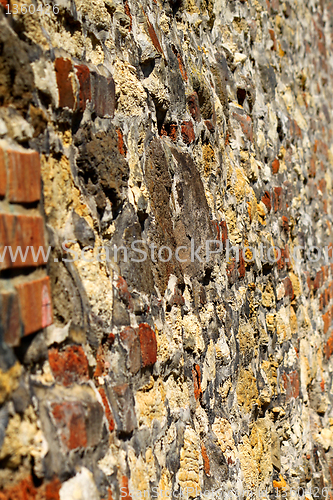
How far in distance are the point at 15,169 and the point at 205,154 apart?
3.28 feet

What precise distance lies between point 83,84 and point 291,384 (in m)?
1.70

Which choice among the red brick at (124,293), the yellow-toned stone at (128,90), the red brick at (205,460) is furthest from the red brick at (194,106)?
the red brick at (205,460)

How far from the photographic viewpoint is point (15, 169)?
0.76 m

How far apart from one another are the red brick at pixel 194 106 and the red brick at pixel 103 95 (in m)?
0.49

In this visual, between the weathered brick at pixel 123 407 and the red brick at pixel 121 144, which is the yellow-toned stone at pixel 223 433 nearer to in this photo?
the weathered brick at pixel 123 407

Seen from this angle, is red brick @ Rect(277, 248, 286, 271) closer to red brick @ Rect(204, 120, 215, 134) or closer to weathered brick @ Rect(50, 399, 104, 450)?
red brick @ Rect(204, 120, 215, 134)

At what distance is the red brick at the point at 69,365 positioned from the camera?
85 centimetres

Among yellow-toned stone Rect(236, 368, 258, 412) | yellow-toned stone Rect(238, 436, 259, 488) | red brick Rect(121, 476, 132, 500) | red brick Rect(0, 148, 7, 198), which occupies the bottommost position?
yellow-toned stone Rect(238, 436, 259, 488)

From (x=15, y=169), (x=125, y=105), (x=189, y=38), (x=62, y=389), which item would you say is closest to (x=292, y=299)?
(x=189, y=38)

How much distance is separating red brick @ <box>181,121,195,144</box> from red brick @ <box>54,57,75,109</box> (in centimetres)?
60

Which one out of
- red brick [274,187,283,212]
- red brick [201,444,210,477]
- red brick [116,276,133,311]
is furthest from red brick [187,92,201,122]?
red brick [201,444,210,477]

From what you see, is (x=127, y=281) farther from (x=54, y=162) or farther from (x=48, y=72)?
(x=48, y=72)

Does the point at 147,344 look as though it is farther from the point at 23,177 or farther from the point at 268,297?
the point at 268,297

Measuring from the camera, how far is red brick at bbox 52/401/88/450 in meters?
0.80
